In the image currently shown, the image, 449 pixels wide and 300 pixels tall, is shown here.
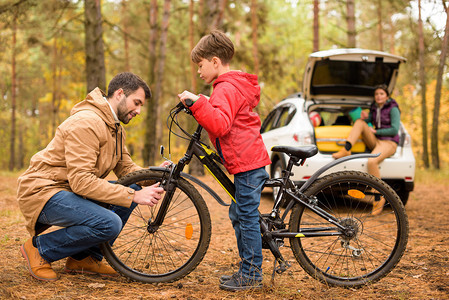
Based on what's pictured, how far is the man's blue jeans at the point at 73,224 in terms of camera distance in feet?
9.84

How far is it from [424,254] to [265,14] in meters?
16.4

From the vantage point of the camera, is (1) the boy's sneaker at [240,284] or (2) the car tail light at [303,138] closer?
(1) the boy's sneaker at [240,284]

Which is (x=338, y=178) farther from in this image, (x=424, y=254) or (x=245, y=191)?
(x=424, y=254)

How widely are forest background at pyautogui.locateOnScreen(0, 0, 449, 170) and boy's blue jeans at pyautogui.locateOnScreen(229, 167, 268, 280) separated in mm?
7014

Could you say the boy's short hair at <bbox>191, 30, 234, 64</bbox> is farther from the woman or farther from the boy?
the woman

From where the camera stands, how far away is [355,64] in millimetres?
6578

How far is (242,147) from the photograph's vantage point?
2.98 m

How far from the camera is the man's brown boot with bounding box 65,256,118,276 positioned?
3.39 m

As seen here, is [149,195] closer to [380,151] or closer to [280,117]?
[380,151]

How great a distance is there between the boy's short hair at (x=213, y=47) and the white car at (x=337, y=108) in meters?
3.35

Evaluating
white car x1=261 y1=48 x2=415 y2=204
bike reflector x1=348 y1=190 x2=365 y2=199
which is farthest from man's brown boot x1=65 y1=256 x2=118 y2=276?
white car x1=261 y1=48 x2=415 y2=204

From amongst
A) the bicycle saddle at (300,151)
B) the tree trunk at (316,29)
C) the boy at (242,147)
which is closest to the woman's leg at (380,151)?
the bicycle saddle at (300,151)

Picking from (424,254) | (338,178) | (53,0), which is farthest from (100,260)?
(53,0)

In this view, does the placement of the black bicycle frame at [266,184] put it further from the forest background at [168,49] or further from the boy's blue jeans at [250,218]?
the forest background at [168,49]
